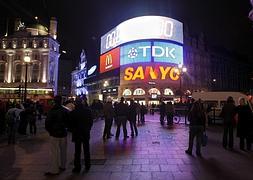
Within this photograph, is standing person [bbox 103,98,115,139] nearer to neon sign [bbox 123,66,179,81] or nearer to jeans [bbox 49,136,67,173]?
jeans [bbox 49,136,67,173]

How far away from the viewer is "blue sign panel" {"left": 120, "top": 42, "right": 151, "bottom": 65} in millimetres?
60031

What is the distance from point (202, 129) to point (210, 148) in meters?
1.40

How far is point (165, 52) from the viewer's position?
199 ft

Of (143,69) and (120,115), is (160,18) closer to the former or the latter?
(143,69)

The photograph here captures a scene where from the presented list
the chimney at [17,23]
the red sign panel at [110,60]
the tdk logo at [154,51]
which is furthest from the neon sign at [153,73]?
the chimney at [17,23]

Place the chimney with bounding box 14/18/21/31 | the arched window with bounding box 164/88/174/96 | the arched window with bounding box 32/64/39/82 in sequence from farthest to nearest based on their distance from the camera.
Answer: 1. the chimney with bounding box 14/18/21/31
2. the arched window with bounding box 32/64/39/82
3. the arched window with bounding box 164/88/174/96

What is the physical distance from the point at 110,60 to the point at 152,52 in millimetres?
14944

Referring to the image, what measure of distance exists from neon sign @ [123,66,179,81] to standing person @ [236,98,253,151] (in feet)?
163

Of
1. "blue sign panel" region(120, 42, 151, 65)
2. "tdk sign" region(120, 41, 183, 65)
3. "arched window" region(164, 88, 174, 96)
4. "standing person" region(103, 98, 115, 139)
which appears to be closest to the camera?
"standing person" region(103, 98, 115, 139)

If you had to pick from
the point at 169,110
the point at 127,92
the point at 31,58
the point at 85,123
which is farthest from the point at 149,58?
the point at 85,123

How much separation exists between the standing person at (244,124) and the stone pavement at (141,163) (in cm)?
53

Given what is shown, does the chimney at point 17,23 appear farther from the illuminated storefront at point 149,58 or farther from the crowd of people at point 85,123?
the crowd of people at point 85,123

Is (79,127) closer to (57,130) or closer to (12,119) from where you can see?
(57,130)

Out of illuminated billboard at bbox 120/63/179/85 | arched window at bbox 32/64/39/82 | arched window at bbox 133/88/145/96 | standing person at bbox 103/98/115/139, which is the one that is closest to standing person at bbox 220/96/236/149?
standing person at bbox 103/98/115/139
